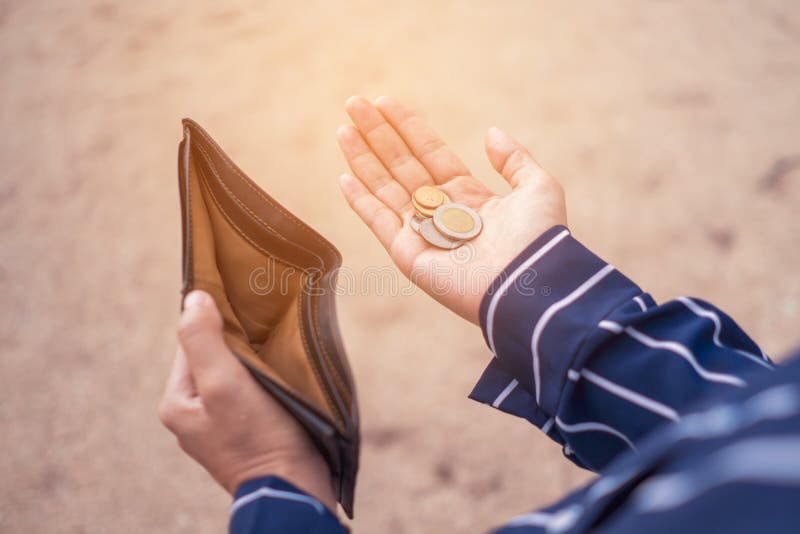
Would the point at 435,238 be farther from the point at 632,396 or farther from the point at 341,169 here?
the point at 341,169

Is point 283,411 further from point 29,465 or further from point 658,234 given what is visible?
point 658,234

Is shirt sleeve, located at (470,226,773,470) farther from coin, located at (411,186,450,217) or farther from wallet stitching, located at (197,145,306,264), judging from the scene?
wallet stitching, located at (197,145,306,264)

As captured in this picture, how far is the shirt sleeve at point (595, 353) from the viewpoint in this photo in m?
1.04

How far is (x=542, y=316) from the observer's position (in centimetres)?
118

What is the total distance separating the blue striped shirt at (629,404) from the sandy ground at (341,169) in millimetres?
892

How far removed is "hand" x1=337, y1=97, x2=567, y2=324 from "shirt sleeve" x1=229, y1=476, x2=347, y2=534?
2.24ft

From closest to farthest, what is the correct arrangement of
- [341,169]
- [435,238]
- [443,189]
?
1. [435,238]
2. [443,189]
3. [341,169]

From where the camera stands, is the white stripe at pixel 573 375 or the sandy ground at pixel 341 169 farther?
the sandy ground at pixel 341 169

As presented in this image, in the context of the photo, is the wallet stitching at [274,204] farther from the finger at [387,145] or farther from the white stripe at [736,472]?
the white stripe at [736,472]

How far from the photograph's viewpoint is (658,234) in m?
2.49

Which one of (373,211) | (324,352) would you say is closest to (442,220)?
(373,211)

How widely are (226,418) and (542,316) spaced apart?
2.20ft

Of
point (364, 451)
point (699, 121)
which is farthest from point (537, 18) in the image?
point (364, 451)

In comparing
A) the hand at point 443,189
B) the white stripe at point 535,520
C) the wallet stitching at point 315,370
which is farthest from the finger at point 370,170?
the white stripe at point 535,520
